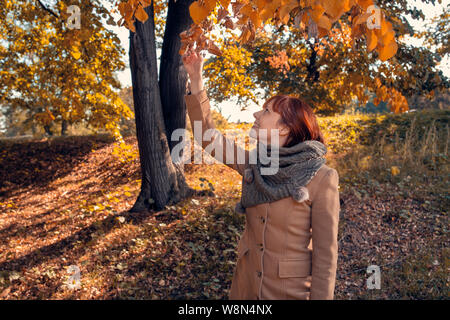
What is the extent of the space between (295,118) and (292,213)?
537mm

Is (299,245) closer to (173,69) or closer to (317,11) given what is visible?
(317,11)

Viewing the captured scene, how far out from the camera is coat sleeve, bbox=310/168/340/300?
1.74 m

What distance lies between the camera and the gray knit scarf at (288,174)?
1.81 metres

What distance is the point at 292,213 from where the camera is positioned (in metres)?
1.87

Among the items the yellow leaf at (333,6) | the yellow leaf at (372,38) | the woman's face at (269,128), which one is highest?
the yellow leaf at (333,6)

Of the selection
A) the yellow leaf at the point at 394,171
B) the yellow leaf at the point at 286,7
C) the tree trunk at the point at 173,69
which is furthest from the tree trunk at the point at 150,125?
the yellow leaf at the point at 394,171

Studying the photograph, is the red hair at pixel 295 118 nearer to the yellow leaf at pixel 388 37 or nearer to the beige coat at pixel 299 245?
the beige coat at pixel 299 245

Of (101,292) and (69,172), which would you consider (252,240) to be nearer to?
(101,292)

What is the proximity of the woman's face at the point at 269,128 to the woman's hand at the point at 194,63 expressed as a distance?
46cm
